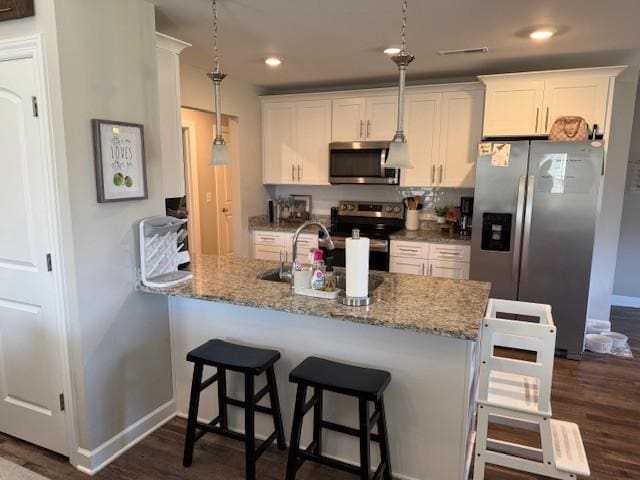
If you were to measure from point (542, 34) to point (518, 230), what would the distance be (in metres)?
1.46

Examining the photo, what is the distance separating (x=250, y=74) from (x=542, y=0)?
8.44ft

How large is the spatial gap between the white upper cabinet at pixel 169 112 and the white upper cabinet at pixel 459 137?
8.03 feet

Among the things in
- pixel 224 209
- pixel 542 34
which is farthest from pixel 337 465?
pixel 224 209

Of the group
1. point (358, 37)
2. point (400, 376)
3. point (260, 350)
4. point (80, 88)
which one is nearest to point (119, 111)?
point (80, 88)

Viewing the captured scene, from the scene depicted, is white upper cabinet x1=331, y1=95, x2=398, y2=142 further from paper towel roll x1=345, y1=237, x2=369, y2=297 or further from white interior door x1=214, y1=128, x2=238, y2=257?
paper towel roll x1=345, y1=237, x2=369, y2=297

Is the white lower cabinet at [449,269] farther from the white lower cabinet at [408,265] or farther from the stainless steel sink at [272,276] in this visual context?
the stainless steel sink at [272,276]

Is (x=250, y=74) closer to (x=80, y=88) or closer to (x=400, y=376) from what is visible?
(x=80, y=88)

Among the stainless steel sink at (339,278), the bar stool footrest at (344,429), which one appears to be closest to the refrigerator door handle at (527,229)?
the stainless steel sink at (339,278)

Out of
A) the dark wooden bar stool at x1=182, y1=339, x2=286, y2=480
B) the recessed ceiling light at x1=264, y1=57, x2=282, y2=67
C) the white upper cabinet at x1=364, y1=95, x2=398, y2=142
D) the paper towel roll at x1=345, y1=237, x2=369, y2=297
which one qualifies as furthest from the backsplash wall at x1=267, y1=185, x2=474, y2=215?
the dark wooden bar stool at x1=182, y1=339, x2=286, y2=480

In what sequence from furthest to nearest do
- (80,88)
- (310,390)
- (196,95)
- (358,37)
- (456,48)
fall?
(196,95) < (456,48) < (358,37) < (310,390) < (80,88)

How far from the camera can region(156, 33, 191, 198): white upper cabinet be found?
97.9 inches

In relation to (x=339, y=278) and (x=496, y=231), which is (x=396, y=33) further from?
(x=496, y=231)

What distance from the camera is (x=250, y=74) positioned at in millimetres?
4043

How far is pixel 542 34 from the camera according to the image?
278 centimetres
